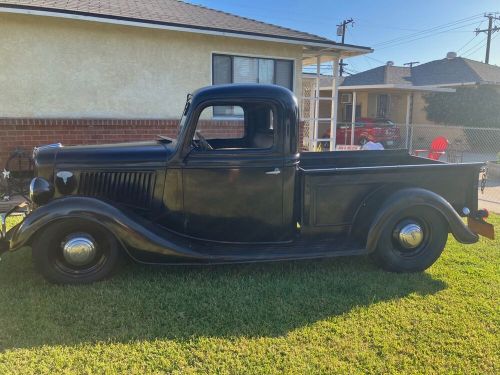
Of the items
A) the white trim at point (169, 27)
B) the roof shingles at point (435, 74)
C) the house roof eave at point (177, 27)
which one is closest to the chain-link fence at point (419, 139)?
the roof shingles at point (435, 74)

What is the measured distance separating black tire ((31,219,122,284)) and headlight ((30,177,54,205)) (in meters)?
0.40

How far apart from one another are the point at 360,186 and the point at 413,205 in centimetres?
56

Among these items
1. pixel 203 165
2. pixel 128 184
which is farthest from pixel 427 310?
pixel 128 184

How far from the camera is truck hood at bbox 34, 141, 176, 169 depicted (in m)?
4.03

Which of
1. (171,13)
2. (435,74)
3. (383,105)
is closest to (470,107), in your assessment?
(435,74)

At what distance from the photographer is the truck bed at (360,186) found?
13.5 feet

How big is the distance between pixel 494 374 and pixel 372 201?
1873 mm

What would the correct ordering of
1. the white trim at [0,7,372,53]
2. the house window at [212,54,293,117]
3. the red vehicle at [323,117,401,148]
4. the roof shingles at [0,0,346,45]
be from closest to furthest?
the white trim at [0,7,372,53]
the roof shingles at [0,0,346,45]
the house window at [212,54,293,117]
the red vehicle at [323,117,401,148]

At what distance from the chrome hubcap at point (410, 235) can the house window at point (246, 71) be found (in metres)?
5.88

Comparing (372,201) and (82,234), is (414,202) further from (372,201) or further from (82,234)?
(82,234)

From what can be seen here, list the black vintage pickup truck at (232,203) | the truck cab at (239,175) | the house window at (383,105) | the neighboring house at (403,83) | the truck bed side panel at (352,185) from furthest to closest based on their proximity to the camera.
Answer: the house window at (383,105)
the neighboring house at (403,83)
the truck bed side panel at (352,185)
the truck cab at (239,175)
the black vintage pickup truck at (232,203)

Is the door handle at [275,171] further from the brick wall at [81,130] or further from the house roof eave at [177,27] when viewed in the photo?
the house roof eave at [177,27]

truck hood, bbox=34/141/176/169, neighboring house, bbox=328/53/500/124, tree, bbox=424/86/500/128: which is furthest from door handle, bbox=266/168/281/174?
tree, bbox=424/86/500/128

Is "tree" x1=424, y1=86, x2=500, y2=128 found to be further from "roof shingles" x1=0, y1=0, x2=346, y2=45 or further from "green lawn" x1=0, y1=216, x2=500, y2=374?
"green lawn" x1=0, y1=216, x2=500, y2=374
